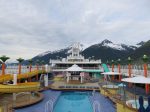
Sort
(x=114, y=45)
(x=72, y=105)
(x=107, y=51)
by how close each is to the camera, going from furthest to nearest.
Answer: (x=114, y=45) < (x=107, y=51) < (x=72, y=105)

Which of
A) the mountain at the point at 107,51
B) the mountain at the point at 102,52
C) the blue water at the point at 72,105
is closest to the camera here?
the blue water at the point at 72,105

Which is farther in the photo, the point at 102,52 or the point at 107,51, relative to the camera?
the point at 107,51

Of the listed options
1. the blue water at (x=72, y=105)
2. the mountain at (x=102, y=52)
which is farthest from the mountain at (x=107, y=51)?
the blue water at (x=72, y=105)

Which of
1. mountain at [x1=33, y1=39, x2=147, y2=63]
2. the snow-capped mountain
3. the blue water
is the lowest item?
the blue water

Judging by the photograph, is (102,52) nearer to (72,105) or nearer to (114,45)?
(114,45)

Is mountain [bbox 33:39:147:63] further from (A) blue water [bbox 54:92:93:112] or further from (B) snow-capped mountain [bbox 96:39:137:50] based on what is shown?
(A) blue water [bbox 54:92:93:112]

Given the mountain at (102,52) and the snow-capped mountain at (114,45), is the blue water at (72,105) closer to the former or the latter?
the mountain at (102,52)

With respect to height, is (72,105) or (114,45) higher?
(114,45)

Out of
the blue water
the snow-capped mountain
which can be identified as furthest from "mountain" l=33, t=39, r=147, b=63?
the blue water

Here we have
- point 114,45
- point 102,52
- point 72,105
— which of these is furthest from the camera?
point 114,45

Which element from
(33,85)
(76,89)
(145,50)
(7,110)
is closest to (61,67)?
(76,89)

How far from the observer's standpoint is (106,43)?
180 meters

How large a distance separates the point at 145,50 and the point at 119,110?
92.8 m

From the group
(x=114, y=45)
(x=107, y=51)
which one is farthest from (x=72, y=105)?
(x=114, y=45)
